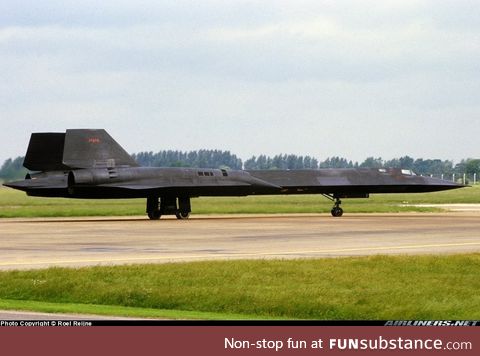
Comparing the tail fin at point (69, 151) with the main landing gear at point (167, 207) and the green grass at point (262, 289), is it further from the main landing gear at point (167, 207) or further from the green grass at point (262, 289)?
the green grass at point (262, 289)

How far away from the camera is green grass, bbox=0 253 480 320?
20.7 metres

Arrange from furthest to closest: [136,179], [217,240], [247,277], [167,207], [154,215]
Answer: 1. [167,207]
2. [154,215]
3. [136,179]
4. [217,240]
5. [247,277]

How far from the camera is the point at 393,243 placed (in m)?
37.5

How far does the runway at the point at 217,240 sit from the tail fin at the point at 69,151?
3.92 metres

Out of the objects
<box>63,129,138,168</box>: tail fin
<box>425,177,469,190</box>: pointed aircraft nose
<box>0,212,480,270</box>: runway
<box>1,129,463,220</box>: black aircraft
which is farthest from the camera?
<box>425,177,469,190</box>: pointed aircraft nose

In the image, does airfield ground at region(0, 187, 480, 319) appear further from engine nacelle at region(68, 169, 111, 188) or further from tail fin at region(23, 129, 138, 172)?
tail fin at region(23, 129, 138, 172)

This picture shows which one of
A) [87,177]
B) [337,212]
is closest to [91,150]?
[87,177]

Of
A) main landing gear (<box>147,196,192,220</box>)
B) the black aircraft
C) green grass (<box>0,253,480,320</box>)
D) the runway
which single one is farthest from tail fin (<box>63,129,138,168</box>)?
green grass (<box>0,253,480,320</box>)

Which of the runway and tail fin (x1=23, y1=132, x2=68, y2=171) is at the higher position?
tail fin (x1=23, y1=132, x2=68, y2=171)

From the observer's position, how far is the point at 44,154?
191 ft

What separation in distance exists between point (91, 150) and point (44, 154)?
2484 mm

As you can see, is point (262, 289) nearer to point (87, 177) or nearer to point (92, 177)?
point (87, 177)

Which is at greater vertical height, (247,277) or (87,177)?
(87,177)
